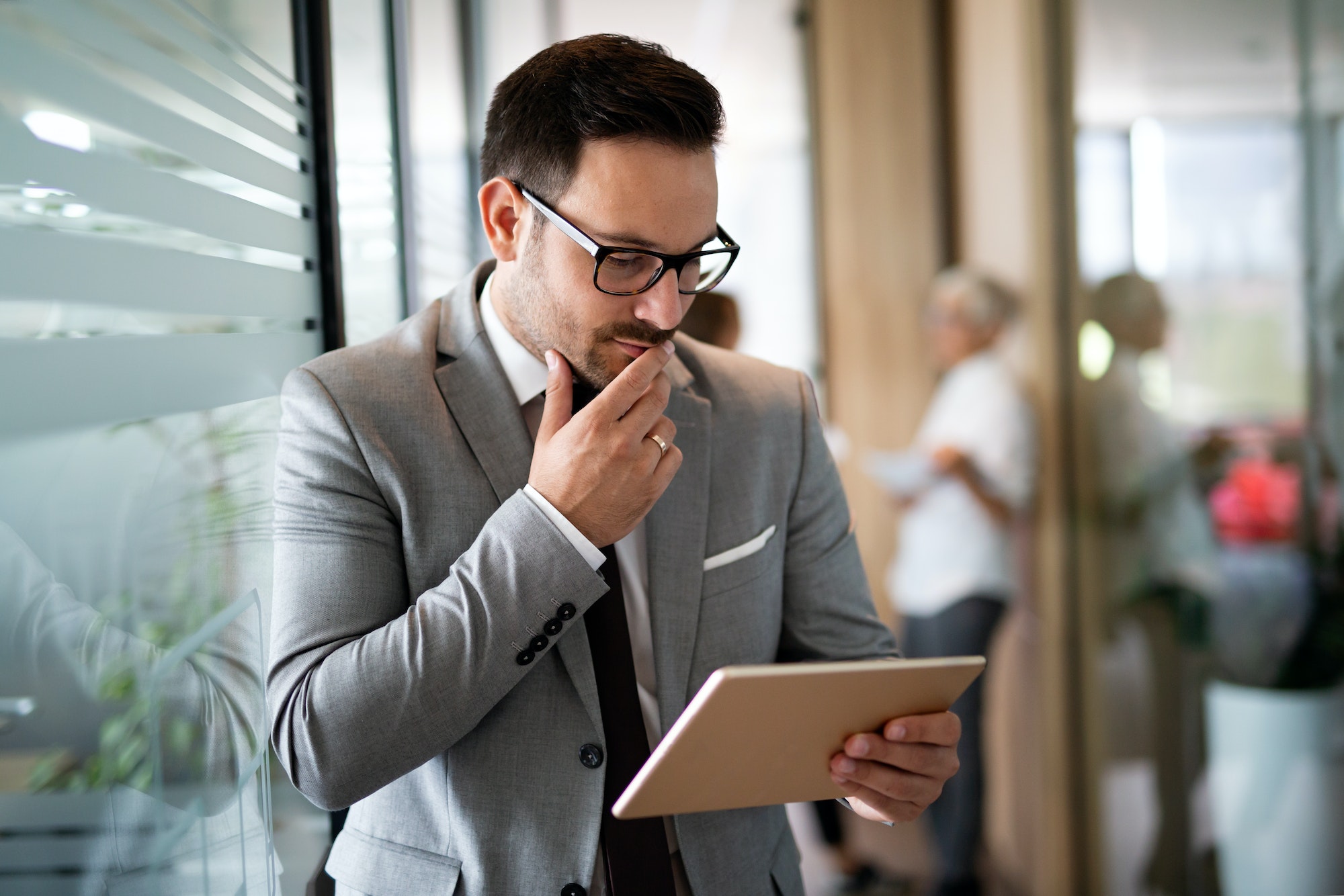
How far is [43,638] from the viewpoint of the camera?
862 millimetres

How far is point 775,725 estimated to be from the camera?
938mm

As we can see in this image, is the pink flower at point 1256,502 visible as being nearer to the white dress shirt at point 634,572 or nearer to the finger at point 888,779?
the finger at point 888,779

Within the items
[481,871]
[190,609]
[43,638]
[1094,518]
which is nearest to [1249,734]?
[1094,518]

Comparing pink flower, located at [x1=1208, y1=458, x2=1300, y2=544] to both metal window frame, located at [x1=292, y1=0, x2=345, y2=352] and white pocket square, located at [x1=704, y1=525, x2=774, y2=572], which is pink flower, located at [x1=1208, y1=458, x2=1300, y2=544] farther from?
metal window frame, located at [x1=292, y1=0, x2=345, y2=352]

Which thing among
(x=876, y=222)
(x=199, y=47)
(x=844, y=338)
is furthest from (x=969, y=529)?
(x=199, y=47)

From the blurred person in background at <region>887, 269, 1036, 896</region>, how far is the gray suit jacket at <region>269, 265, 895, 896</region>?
219 cm

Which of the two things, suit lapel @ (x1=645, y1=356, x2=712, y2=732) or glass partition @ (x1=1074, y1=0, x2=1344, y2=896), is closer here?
suit lapel @ (x1=645, y1=356, x2=712, y2=732)

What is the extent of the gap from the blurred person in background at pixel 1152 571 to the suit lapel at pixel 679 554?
189cm

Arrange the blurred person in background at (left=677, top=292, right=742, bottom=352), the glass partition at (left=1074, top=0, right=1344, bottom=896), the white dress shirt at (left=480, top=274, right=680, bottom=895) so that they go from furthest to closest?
1. the blurred person in background at (left=677, top=292, right=742, bottom=352)
2. the glass partition at (left=1074, top=0, right=1344, bottom=896)
3. the white dress shirt at (left=480, top=274, right=680, bottom=895)

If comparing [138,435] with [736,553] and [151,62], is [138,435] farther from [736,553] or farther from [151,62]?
[736,553]

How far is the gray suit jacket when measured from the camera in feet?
3.19

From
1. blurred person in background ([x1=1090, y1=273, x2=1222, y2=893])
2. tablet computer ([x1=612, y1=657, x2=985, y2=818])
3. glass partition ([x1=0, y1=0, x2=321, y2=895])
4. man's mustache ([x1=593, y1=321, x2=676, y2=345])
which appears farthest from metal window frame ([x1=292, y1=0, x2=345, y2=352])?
blurred person in background ([x1=1090, y1=273, x2=1222, y2=893])

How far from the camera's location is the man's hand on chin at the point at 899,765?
1.02 metres

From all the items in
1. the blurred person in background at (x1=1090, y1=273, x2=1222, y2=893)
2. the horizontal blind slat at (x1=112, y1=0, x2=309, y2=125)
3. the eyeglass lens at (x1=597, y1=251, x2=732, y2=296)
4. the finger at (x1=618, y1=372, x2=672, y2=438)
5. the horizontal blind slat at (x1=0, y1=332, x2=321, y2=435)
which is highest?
the horizontal blind slat at (x1=112, y1=0, x2=309, y2=125)
